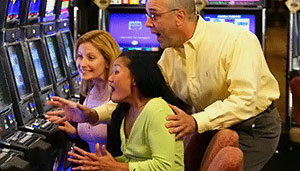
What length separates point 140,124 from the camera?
259cm

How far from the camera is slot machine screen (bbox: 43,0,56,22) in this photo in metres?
5.45

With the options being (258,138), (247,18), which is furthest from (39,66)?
(258,138)

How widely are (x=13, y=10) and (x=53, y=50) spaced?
1.32 metres

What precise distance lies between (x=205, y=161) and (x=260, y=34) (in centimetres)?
332

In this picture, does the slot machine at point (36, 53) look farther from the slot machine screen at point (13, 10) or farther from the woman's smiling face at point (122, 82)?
the woman's smiling face at point (122, 82)

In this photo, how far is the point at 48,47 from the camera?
5.60 meters

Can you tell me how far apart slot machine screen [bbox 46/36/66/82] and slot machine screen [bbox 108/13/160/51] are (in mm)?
604

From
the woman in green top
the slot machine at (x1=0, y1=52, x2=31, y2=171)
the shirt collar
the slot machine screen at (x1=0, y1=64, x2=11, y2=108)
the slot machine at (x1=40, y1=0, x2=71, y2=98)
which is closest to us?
the woman in green top

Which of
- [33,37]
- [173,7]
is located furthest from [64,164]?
[173,7]

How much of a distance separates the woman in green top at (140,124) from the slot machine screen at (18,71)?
6.70ft

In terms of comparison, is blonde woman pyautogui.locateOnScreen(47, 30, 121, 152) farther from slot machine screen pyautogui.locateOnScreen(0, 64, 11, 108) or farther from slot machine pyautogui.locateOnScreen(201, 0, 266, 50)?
slot machine pyautogui.locateOnScreen(201, 0, 266, 50)

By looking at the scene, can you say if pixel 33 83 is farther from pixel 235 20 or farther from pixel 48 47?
pixel 235 20

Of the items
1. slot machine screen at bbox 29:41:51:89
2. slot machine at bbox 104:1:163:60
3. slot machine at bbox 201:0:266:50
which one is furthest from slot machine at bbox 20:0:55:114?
slot machine at bbox 201:0:266:50

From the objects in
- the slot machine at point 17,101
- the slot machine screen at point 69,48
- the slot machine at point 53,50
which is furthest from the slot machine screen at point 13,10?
the slot machine screen at point 69,48
